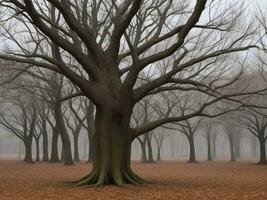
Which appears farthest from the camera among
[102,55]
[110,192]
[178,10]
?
[178,10]

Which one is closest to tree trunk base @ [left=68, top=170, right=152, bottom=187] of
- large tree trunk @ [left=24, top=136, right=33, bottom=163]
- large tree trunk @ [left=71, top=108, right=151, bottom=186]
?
large tree trunk @ [left=71, top=108, right=151, bottom=186]

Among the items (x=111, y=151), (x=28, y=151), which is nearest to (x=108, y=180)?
(x=111, y=151)

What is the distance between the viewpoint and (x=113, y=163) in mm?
15961

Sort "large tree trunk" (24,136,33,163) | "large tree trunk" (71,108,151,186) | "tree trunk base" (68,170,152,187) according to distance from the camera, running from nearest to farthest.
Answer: "tree trunk base" (68,170,152,187)
"large tree trunk" (71,108,151,186)
"large tree trunk" (24,136,33,163)

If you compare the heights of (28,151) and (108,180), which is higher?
(28,151)

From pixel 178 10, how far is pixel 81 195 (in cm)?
1304

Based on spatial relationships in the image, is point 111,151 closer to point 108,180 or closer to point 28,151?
point 108,180

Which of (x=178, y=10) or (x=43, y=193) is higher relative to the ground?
(x=178, y=10)

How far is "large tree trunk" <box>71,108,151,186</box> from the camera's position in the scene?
15.8 m

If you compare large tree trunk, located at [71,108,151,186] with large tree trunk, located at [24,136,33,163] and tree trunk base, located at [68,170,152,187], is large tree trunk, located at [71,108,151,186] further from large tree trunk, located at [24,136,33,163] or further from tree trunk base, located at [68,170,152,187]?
large tree trunk, located at [24,136,33,163]

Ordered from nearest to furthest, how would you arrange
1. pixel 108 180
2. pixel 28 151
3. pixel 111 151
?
pixel 108 180 → pixel 111 151 → pixel 28 151

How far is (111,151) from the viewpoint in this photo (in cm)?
1611

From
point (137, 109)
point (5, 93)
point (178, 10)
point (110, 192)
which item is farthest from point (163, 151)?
point (110, 192)

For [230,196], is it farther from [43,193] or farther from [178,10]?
[178,10]
